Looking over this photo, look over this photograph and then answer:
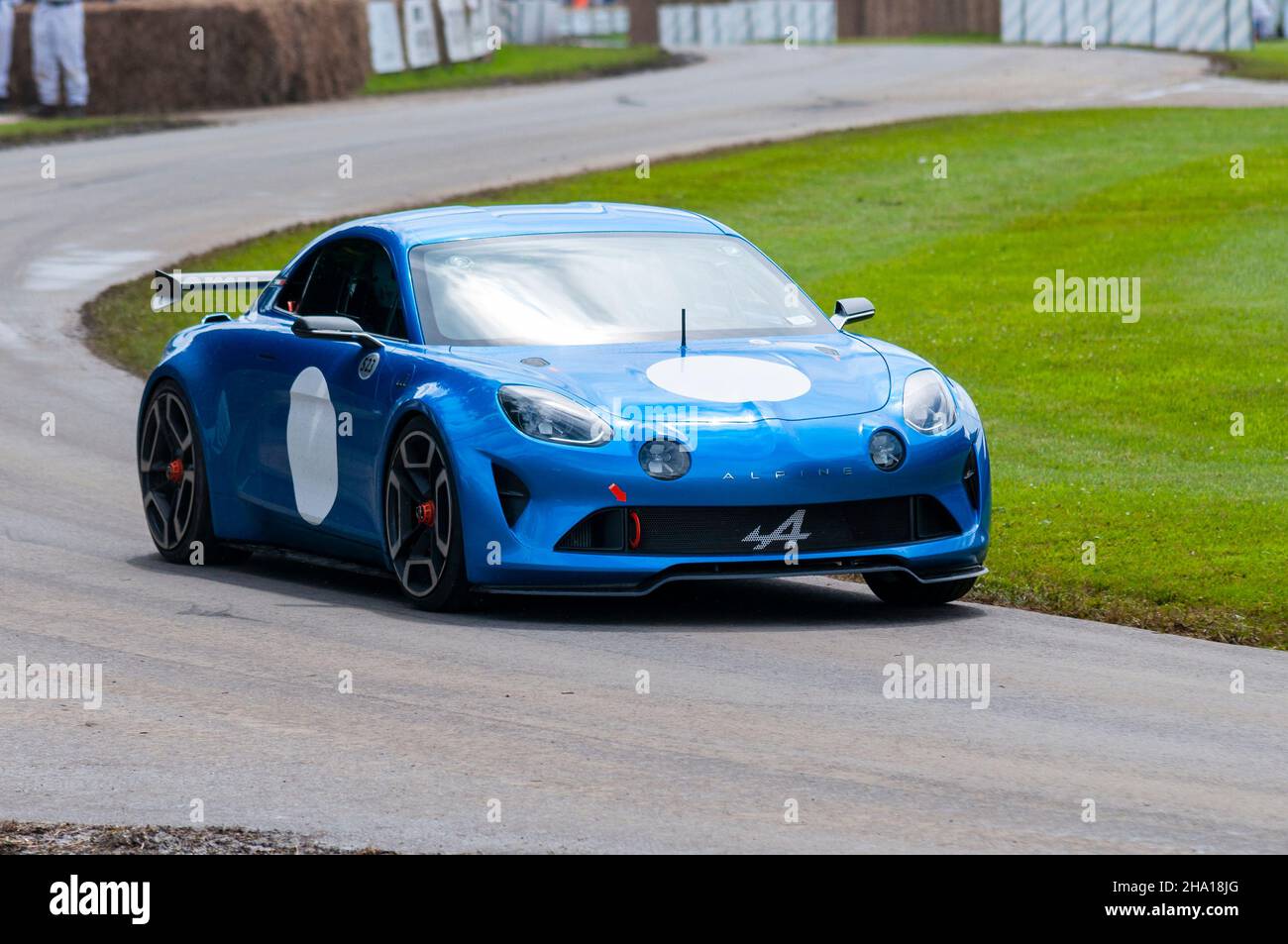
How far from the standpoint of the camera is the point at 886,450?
8945 mm

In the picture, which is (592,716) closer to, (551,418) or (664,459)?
(664,459)

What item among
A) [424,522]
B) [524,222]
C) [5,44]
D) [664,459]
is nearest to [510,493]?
[424,522]

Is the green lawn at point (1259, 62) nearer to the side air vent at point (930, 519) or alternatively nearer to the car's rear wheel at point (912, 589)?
the car's rear wheel at point (912, 589)

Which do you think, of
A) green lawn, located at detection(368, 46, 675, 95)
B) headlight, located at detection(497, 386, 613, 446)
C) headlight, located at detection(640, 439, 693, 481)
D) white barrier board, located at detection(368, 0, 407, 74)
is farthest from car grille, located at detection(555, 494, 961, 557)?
white barrier board, located at detection(368, 0, 407, 74)

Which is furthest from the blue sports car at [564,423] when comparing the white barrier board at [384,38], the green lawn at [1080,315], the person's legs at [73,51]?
the white barrier board at [384,38]

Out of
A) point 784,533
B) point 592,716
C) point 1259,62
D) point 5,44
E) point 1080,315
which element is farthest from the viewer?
point 1259,62

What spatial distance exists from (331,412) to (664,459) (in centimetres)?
171

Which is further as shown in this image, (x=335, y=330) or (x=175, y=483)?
(x=175, y=483)

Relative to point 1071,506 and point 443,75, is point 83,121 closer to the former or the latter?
point 443,75

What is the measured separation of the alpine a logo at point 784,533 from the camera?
8.80 metres

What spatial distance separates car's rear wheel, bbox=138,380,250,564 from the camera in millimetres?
10656

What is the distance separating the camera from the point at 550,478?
8.72 meters

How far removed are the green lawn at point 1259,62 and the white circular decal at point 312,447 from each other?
3148 cm
